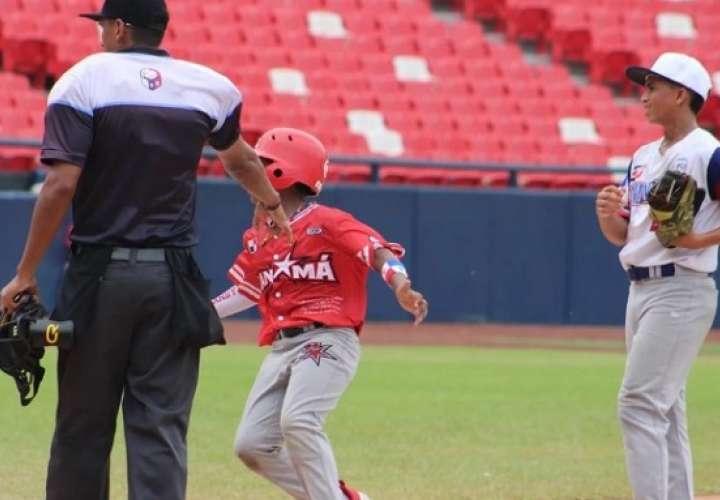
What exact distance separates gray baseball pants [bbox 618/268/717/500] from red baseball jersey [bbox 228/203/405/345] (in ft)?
3.58

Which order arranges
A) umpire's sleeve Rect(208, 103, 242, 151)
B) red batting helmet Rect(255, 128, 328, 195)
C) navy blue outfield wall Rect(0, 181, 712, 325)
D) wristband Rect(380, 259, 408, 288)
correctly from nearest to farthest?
umpire's sleeve Rect(208, 103, 242, 151)
wristband Rect(380, 259, 408, 288)
red batting helmet Rect(255, 128, 328, 195)
navy blue outfield wall Rect(0, 181, 712, 325)

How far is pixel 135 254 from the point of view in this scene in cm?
532

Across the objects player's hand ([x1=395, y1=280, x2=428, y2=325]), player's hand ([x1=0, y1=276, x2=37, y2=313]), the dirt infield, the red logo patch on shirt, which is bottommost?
the dirt infield

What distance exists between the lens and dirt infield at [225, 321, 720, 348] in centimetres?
1644

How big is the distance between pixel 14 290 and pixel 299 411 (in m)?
1.37

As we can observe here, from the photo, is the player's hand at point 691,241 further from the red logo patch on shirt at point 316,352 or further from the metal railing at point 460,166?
the metal railing at point 460,166

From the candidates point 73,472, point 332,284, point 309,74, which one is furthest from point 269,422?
point 309,74

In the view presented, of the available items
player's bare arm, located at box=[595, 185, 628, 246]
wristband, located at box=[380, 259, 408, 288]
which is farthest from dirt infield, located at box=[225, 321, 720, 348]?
wristband, located at box=[380, 259, 408, 288]

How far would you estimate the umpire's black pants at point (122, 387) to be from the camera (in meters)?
5.30

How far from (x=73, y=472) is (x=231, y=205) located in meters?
12.2

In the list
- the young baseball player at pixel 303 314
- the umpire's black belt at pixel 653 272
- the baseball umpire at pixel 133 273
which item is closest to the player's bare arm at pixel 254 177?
the young baseball player at pixel 303 314

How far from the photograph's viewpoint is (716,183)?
21.3ft

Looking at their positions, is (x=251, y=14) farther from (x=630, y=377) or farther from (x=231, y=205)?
(x=630, y=377)

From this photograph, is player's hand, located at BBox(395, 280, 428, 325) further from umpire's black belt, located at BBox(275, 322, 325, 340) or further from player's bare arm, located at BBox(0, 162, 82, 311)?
player's bare arm, located at BBox(0, 162, 82, 311)
